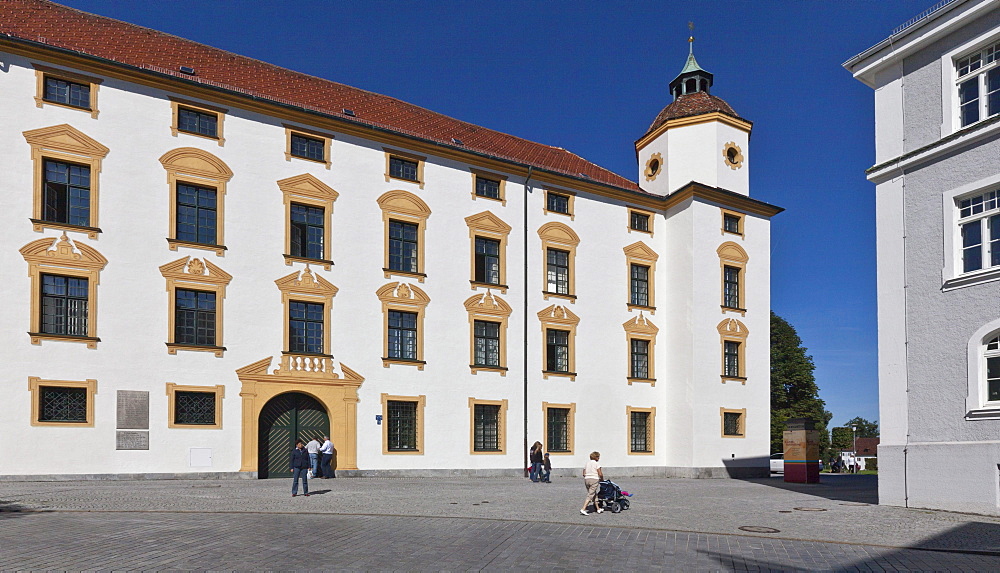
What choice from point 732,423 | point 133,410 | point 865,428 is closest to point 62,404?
point 133,410

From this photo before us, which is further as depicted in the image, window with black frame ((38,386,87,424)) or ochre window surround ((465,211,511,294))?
ochre window surround ((465,211,511,294))

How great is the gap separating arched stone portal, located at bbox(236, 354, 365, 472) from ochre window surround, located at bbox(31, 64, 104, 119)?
30.2 ft

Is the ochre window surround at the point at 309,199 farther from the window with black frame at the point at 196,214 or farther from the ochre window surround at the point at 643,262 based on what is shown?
the ochre window surround at the point at 643,262

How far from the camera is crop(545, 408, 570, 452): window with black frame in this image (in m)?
33.9

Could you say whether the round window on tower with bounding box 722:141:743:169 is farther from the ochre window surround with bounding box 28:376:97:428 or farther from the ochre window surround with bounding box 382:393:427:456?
the ochre window surround with bounding box 28:376:97:428

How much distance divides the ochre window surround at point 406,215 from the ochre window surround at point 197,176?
5.65 meters

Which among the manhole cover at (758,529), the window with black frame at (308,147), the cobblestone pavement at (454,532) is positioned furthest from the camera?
the window with black frame at (308,147)

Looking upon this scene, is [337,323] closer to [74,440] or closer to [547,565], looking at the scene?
[74,440]

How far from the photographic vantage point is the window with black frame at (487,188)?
33594mm

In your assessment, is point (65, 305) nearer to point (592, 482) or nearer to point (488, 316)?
point (488, 316)

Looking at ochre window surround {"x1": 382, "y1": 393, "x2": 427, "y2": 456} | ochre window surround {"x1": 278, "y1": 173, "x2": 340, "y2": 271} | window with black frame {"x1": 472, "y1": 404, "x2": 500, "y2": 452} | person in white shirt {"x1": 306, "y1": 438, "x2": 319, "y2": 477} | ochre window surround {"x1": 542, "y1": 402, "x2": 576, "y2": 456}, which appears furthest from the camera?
ochre window surround {"x1": 542, "y1": 402, "x2": 576, "y2": 456}

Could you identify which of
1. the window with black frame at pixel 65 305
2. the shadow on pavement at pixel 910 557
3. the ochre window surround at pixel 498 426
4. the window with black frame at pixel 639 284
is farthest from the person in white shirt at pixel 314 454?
the shadow on pavement at pixel 910 557

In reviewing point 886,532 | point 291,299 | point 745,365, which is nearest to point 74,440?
point 291,299

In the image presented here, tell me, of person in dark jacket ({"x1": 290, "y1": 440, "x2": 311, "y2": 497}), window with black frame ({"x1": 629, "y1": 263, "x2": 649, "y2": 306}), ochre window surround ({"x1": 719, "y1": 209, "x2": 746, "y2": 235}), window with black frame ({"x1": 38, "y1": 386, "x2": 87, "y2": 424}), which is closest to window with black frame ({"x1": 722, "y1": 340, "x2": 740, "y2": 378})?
window with black frame ({"x1": 629, "y1": 263, "x2": 649, "y2": 306})
